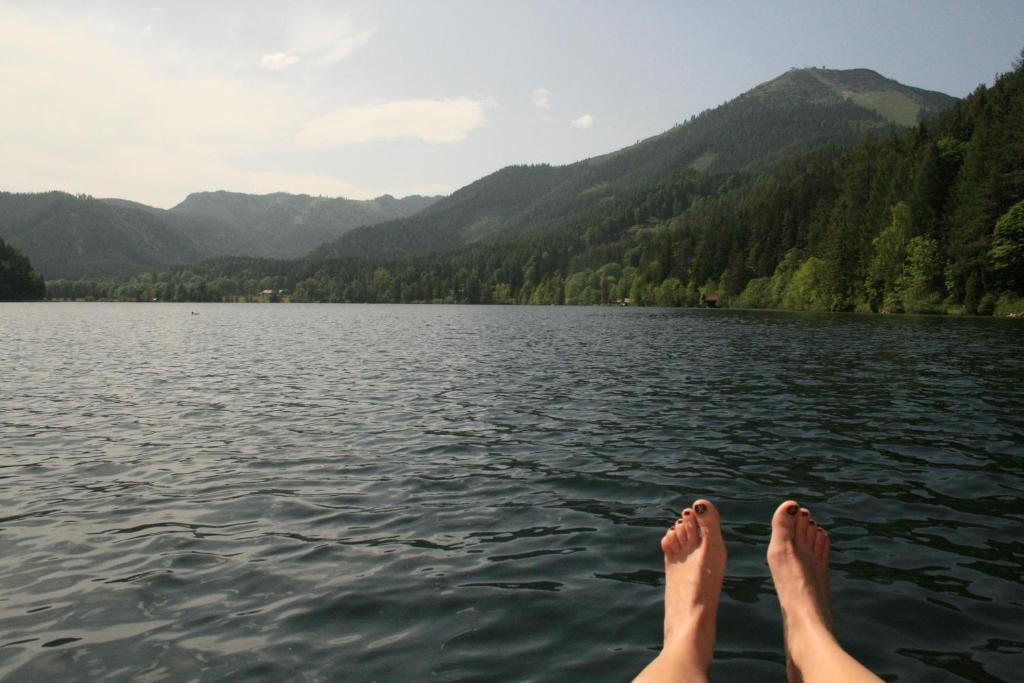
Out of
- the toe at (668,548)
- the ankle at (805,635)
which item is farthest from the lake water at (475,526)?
the toe at (668,548)

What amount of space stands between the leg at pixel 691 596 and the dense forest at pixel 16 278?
179 m

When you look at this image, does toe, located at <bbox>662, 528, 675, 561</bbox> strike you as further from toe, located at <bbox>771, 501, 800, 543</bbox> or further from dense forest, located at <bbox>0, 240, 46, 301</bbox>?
dense forest, located at <bbox>0, 240, 46, 301</bbox>

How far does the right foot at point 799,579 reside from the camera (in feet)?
14.3

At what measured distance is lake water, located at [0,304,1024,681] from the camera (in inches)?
187

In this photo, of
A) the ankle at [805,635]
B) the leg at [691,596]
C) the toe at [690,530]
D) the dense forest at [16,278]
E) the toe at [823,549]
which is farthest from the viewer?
the dense forest at [16,278]

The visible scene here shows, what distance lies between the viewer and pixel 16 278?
146m

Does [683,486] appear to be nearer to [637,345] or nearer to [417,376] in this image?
[417,376]

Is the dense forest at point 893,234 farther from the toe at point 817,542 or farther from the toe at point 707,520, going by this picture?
the toe at point 707,520

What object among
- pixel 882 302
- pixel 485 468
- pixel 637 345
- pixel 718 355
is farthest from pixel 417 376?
pixel 882 302

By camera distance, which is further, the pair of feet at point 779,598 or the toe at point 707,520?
the toe at point 707,520

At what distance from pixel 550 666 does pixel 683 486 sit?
198 inches

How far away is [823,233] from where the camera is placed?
99.2m

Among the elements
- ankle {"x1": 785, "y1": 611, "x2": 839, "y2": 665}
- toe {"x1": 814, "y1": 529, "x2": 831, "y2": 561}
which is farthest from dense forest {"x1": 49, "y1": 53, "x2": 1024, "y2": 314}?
ankle {"x1": 785, "y1": 611, "x2": 839, "y2": 665}

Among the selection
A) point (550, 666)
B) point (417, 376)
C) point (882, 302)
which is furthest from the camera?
point (882, 302)
